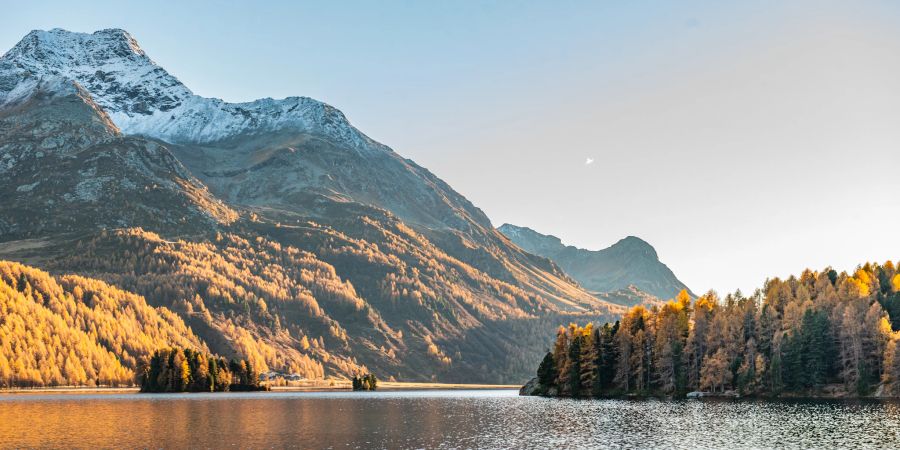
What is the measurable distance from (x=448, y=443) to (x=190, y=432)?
42.0m

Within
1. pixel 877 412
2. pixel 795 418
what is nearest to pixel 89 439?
pixel 795 418

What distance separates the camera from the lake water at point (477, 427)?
329 feet

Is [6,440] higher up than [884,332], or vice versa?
[884,332]

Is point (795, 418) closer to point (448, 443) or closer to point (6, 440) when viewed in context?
point (448, 443)

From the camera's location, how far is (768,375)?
198250 millimetres

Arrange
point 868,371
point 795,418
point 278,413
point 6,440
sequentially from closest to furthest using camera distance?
point 6,440 → point 795,418 → point 278,413 → point 868,371

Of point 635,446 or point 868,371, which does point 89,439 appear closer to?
point 635,446

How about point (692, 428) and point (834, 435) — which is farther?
point (692, 428)

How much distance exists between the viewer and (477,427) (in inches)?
4966

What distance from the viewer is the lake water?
10025cm

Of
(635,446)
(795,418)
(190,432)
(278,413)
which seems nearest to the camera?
(635,446)

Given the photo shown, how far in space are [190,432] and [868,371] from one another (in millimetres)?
153949

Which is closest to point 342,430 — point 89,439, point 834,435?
point 89,439

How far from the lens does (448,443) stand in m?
101
